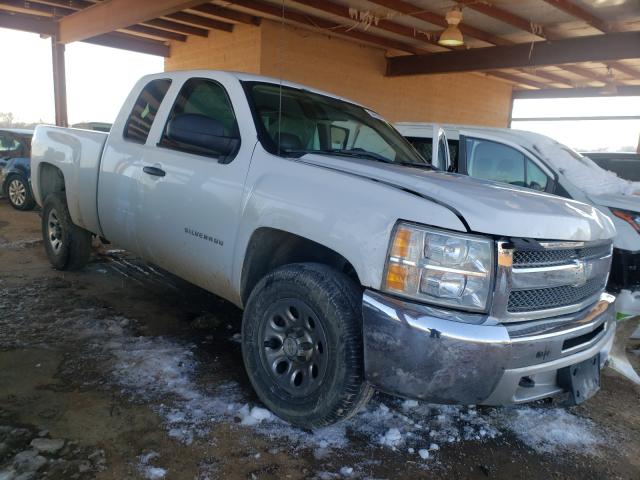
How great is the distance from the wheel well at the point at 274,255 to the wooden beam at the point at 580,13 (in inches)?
265

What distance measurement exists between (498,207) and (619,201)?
320cm

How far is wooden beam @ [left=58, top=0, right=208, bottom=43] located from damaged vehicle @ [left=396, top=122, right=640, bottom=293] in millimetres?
4439

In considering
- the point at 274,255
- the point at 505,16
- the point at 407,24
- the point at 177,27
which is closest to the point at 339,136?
the point at 274,255

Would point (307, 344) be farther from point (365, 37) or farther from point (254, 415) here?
point (365, 37)

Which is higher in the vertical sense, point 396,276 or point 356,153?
point 356,153

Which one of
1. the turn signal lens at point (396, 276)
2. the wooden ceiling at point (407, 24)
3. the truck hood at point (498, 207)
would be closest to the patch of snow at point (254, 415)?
the turn signal lens at point (396, 276)

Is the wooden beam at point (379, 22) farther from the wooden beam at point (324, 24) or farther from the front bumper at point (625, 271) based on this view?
the front bumper at point (625, 271)

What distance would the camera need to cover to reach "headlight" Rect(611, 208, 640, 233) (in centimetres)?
444

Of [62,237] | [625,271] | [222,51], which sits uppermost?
[222,51]

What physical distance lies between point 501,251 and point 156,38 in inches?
470

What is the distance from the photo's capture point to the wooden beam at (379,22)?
8492 millimetres

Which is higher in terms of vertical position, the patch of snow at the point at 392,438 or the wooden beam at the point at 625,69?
the wooden beam at the point at 625,69

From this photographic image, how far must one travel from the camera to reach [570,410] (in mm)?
3316

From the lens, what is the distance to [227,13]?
9.44m
